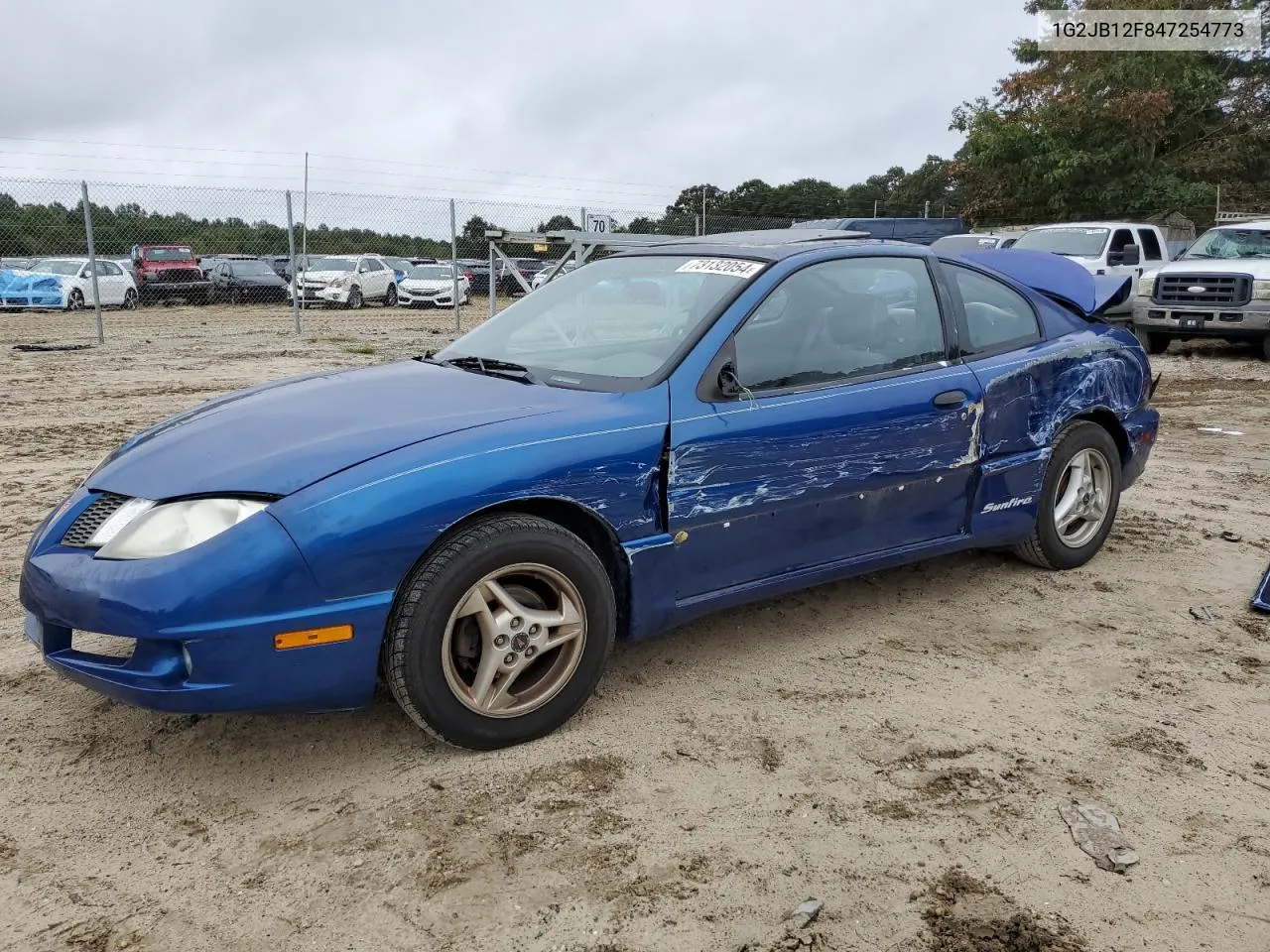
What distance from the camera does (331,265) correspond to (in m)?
24.3

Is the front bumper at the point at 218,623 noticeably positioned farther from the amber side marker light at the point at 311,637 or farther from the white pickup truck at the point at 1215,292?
the white pickup truck at the point at 1215,292

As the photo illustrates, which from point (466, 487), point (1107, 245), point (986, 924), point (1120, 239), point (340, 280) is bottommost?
point (986, 924)

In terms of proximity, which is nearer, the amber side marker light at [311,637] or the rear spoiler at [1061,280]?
the amber side marker light at [311,637]

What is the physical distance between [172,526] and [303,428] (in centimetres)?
51

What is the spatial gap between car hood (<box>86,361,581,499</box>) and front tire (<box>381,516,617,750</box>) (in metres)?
0.38

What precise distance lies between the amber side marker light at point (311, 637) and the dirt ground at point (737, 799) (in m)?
0.46

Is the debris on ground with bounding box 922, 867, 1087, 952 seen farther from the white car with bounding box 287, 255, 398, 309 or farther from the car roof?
the white car with bounding box 287, 255, 398, 309

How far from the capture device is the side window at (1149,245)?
1572 cm

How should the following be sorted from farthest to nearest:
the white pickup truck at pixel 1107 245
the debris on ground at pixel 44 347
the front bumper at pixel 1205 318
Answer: the white pickup truck at pixel 1107 245, the debris on ground at pixel 44 347, the front bumper at pixel 1205 318

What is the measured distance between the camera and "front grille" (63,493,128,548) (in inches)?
111

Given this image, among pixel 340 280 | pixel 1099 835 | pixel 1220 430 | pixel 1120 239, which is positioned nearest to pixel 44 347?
pixel 340 280

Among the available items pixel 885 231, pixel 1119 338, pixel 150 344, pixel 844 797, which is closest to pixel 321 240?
pixel 150 344

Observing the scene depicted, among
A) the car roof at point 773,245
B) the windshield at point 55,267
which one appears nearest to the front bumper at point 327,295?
the windshield at point 55,267

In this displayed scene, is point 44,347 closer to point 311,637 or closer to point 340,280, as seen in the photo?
point 340,280
